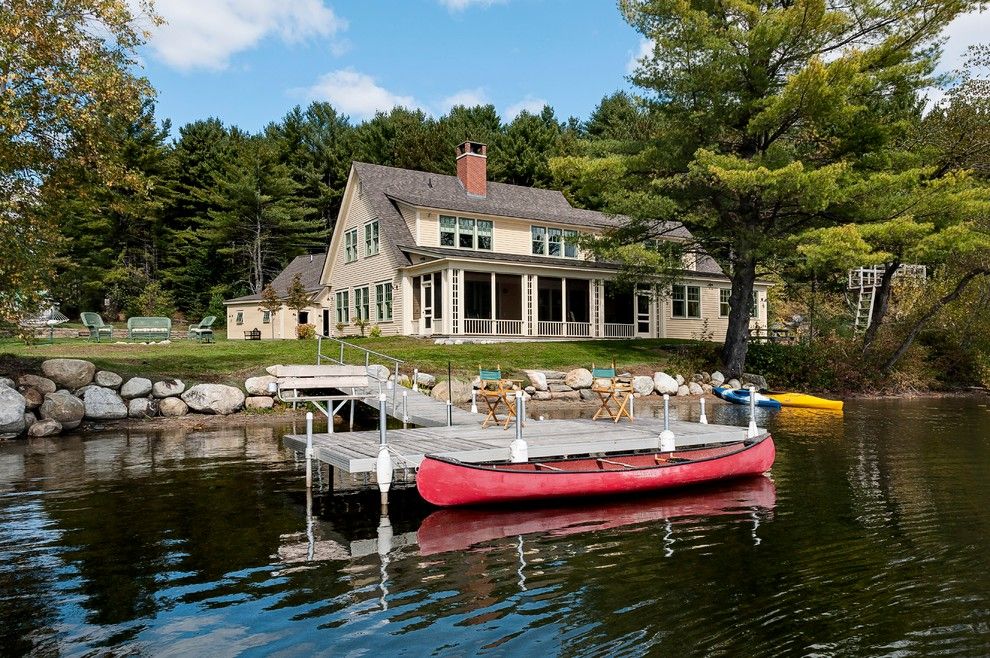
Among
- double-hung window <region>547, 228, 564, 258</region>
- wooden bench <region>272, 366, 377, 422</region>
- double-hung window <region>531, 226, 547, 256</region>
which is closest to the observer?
wooden bench <region>272, 366, 377, 422</region>

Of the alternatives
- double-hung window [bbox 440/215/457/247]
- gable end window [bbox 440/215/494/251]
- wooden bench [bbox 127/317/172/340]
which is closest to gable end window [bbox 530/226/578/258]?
gable end window [bbox 440/215/494/251]

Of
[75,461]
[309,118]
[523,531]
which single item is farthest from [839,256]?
[309,118]

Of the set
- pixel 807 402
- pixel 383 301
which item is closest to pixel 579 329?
pixel 383 301

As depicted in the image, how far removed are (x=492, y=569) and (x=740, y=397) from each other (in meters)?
20.7

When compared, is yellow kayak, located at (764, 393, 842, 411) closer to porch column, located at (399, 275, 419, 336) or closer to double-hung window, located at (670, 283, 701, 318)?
double-hung window, located at (670, 283, 701, 318)

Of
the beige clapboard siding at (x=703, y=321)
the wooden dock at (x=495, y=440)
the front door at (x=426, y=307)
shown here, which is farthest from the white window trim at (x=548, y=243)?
the wooden dock at (x=495, y=440)

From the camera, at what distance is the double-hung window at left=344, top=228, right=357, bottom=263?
1453 inches

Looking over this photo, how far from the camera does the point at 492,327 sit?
3180cm

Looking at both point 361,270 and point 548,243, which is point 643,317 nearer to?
point 548,243

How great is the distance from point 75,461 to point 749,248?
22.5 metres

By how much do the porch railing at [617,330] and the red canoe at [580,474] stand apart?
23.4 m

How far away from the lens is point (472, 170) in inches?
1460

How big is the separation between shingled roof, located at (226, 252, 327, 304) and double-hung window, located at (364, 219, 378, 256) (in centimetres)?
605

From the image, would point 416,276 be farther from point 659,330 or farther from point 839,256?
point 839,256
